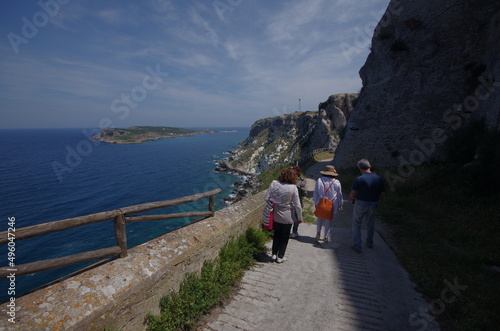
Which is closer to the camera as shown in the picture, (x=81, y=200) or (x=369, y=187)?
(x=369, y=187)

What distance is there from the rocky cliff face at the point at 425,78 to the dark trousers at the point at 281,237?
1170 cm

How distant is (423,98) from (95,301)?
1858 cm

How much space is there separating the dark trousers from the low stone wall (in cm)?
140

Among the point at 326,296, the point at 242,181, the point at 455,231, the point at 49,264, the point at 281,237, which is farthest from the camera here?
the point at 242,181

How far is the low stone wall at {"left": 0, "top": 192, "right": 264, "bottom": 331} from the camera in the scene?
7.75 ft

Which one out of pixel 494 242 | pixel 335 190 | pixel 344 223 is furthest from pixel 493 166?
pixel 335 190

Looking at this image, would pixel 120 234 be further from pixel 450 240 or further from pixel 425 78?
pixel 425 78

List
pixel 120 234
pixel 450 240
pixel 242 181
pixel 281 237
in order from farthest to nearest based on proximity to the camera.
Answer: pixel 242 181
pixel 450 240
pixel 281 237
pixel 120 234

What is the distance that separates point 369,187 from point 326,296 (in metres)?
2.93

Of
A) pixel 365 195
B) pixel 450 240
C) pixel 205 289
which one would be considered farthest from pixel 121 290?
pixel 450 240

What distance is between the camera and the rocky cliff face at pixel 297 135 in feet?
141

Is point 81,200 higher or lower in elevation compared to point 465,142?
lower

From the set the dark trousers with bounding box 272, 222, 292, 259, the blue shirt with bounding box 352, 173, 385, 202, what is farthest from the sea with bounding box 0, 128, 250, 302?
the blue shirt with bounding box 352, 173, 385, 202

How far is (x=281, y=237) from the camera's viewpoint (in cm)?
510
